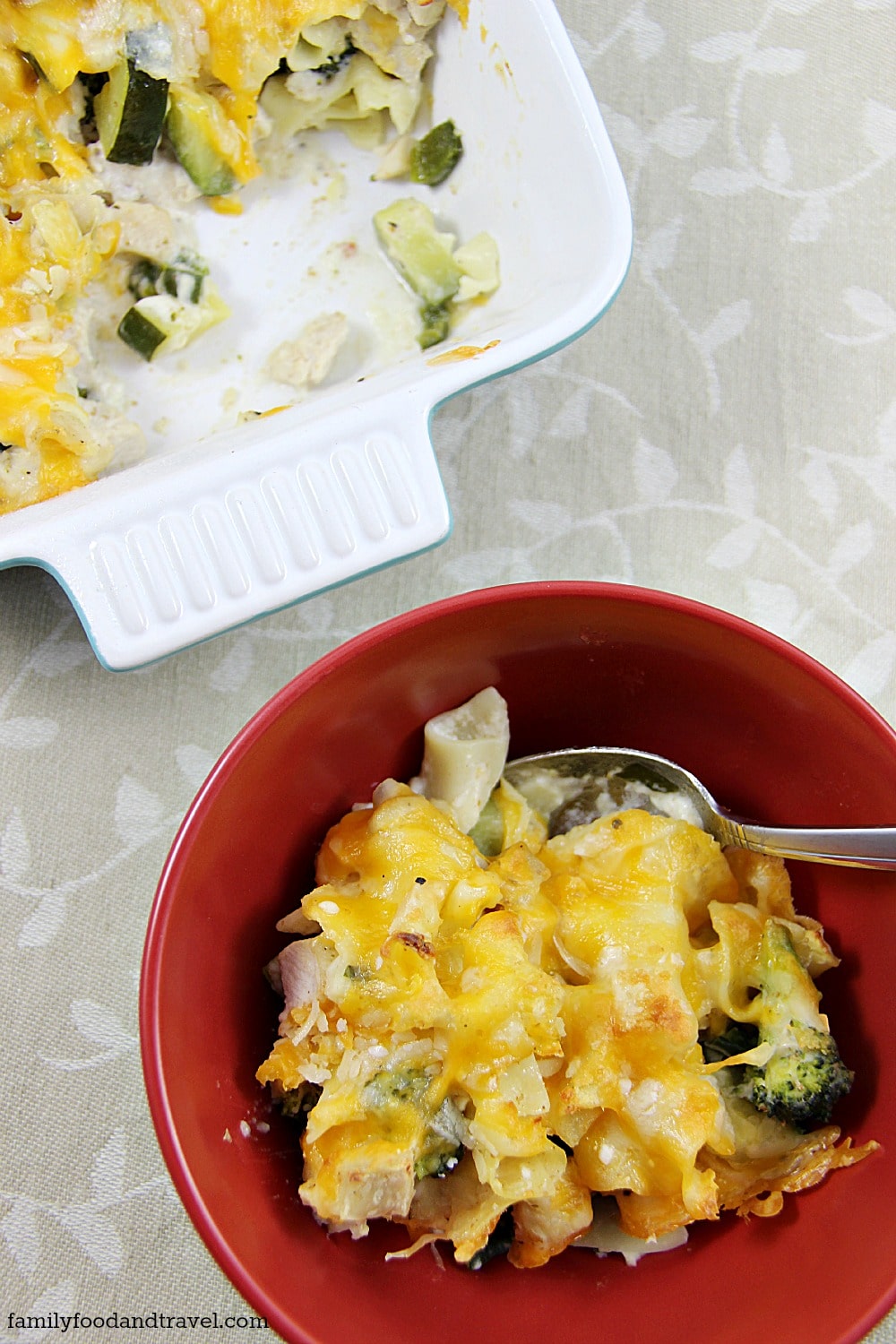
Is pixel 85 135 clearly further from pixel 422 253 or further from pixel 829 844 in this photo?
pixel 829 844

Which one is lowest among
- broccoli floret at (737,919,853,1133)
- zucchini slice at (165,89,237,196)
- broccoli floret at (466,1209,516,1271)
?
broccoli floret at (466,1209,516,1271)

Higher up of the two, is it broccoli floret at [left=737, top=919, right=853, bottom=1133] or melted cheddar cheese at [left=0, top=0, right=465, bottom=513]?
melted cheddar cheese at [left=0, top=0, right=465, bottom=513]

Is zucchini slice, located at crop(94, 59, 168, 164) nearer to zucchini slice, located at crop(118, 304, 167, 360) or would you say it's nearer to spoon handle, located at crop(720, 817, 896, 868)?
zucchini slice, located at crop(118, 304, 167, 360)

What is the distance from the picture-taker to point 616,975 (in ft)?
2.98

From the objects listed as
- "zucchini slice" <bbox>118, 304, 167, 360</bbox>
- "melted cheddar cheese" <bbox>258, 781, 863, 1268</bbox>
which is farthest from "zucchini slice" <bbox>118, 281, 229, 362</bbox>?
"melted cheddar cheese" <bbox>258, 781, 863, 1268</bbox>

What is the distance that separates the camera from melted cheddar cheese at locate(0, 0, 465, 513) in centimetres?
118

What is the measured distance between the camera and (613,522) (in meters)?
1.29

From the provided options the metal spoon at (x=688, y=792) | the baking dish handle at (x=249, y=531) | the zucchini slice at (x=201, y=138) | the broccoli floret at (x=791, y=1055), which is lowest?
the broccoli floret at (x=791, y=1055)

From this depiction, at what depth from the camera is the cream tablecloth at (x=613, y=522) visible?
3.77 ft

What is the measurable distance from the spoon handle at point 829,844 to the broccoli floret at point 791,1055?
0.25 feet

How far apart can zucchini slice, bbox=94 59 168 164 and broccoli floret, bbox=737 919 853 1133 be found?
3.57 ft

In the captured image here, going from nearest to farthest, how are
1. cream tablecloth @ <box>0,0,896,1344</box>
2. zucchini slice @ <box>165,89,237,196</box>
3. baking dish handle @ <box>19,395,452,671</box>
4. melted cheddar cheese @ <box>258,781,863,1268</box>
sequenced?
melted cheddar cheese @ <box>258,781,863,1268</box> → baking dish handle @ <box>19,395,452,671</box> → cream tablecloth @ <box>0,0,896,1344</box> → zucchini slice @ <box>165,89,237,196</box>

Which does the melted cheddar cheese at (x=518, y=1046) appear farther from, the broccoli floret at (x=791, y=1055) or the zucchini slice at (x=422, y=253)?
the zucchini slice at (x=422, y=253)

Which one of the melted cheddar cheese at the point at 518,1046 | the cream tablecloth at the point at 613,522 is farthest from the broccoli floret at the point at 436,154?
the melted cheddar cheese at the point at 518,1046
